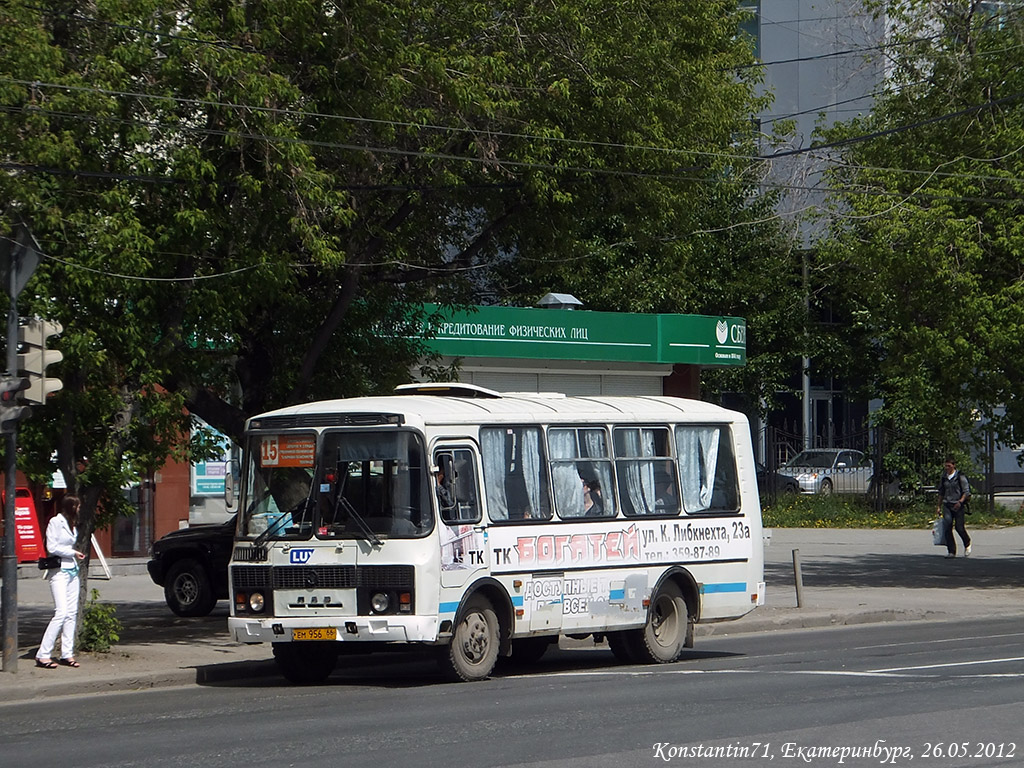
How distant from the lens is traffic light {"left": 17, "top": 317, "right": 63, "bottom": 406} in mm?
13516

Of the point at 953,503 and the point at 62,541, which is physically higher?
the point at 62,541

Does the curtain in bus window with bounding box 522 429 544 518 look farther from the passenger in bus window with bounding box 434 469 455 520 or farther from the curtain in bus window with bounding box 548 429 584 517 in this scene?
the passenger in bus window with bounding box 434 469 455 520

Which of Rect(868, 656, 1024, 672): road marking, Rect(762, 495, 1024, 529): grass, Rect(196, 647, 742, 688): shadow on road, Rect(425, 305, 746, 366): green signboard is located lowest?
Rect(196, 647, 742, 688): shadow on road

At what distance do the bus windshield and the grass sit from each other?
27.9m

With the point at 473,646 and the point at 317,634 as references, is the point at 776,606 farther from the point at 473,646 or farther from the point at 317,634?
the point at 317,634

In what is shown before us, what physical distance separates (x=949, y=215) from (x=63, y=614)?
49.3 ft

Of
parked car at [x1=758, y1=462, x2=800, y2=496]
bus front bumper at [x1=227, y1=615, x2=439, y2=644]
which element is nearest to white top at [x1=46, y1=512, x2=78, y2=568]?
bus front bumper at [x1=227, y1=615, x2=439, y2=644]

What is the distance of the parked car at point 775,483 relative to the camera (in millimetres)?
43281

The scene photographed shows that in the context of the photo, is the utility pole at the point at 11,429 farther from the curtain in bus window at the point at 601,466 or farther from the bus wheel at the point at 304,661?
the curtain in bus window at the point at 601,466

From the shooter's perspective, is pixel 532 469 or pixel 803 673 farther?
pixel 532 469

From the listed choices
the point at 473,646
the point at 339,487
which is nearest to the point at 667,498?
the point at 473,646

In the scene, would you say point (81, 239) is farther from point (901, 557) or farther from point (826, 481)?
point (826, 481)

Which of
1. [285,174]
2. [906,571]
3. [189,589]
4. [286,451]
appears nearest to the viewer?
[286,451]

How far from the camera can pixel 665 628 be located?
15680 millimetres
